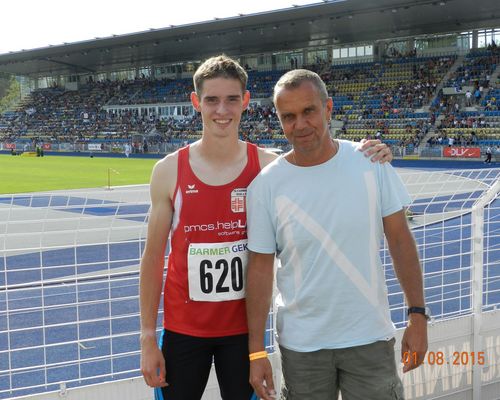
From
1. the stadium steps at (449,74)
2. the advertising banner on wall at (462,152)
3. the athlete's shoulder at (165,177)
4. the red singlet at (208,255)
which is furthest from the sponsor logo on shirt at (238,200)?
the stadium steps at (449,74)

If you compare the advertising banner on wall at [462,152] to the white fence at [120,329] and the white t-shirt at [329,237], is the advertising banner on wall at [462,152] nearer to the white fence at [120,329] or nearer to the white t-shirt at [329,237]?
the white fence at [120,329]

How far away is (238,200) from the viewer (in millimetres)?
2445

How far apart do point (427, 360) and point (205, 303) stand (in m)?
1.80

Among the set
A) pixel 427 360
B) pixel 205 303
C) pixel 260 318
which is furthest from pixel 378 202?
pixel 427 360

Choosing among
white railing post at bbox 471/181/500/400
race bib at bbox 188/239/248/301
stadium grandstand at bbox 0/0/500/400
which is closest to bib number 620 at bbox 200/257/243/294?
race bib at bbox 188/239/248/301

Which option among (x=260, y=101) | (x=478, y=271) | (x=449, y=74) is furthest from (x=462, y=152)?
(x=478, y=271)

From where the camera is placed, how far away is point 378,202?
232cm

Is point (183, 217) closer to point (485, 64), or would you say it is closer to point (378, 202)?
point (378, 202)

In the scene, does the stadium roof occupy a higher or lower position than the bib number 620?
higher

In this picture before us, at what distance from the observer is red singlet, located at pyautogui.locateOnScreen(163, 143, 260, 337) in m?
2.43

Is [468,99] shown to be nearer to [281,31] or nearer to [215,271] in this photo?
[281,31]

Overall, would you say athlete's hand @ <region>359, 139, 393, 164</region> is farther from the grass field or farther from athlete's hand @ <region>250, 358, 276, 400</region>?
the grass field

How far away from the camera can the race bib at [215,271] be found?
243 cm

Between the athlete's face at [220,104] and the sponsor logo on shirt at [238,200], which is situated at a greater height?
the athlete's face at [220,104]
